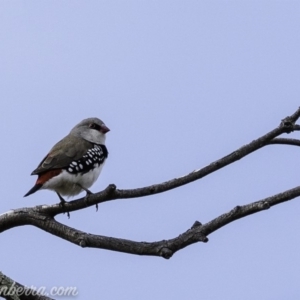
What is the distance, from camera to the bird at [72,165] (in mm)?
7891

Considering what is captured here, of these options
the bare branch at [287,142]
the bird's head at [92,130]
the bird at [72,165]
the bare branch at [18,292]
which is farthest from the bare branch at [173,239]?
the bird's head at [92,130]

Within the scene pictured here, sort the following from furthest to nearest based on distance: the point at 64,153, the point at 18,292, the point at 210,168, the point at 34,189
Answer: the point at 64,153, the point at 34,189, the point at 210,168, the point at 18,292

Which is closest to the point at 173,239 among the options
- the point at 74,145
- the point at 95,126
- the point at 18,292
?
the point at 18,292

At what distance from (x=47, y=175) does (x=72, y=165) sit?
1.48ft

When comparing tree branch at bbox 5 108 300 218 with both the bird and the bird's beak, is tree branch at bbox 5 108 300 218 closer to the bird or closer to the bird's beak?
the bird

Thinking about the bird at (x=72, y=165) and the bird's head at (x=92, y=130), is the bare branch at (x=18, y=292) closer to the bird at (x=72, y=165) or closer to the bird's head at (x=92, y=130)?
the bird at (x=72, y=165)

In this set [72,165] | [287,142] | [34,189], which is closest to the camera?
[287,142]

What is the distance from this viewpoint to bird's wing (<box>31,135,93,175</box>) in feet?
26.2

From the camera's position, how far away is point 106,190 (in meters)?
5.14

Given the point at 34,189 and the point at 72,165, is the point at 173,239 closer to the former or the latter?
the point at 34,189

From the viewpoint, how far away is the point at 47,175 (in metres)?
7.89

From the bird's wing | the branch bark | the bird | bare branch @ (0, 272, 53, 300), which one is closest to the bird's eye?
the bird

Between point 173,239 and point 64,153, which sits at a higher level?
point 64,153

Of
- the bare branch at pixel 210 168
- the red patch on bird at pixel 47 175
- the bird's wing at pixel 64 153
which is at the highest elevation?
the bird's wing at pixel 64 153
